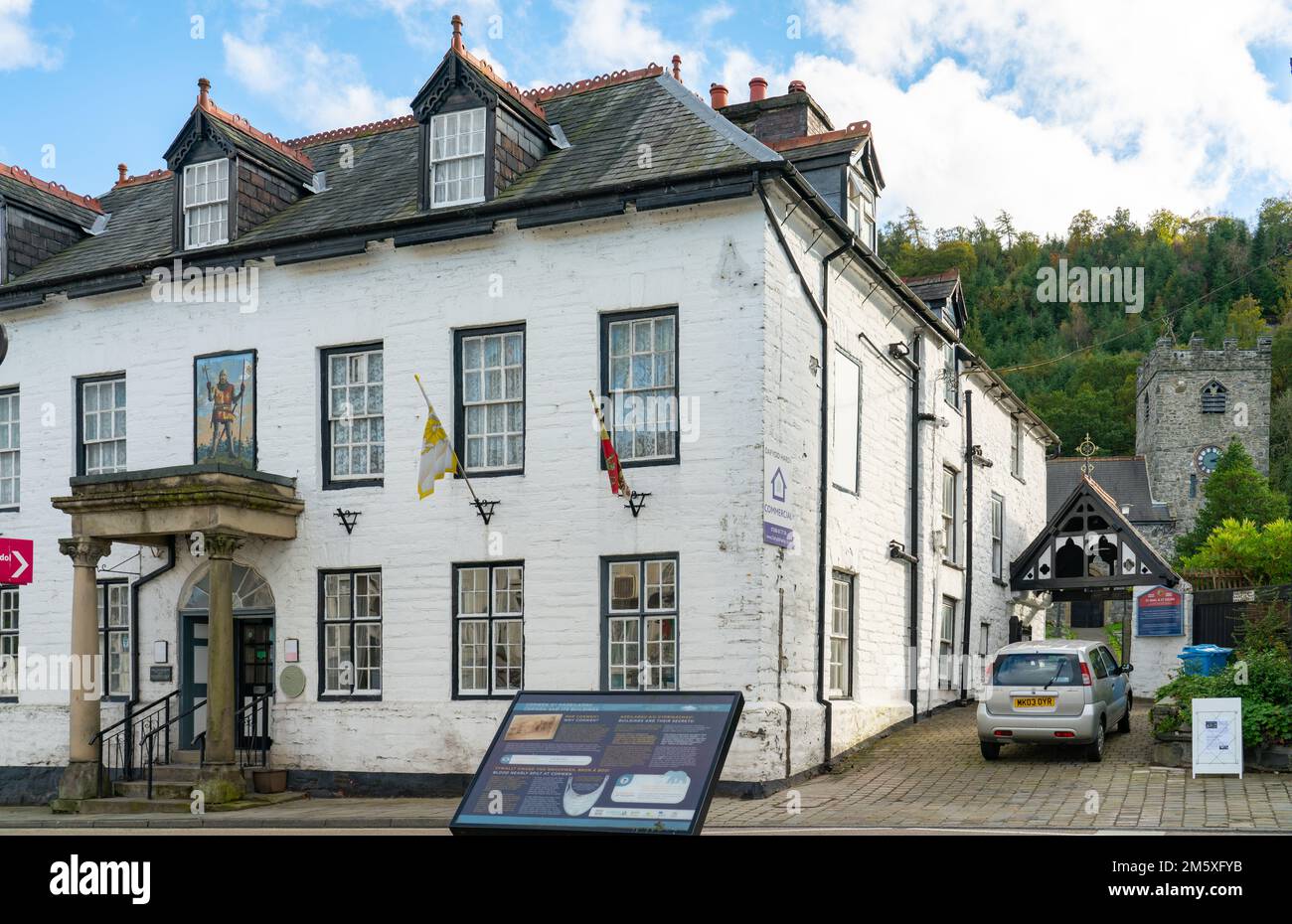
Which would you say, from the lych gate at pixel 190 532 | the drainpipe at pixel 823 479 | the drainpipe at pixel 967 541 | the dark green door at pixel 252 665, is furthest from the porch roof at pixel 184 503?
the drainpipe at pixel 967 541

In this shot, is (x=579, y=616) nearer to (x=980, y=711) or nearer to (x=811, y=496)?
(x=811, y=496)

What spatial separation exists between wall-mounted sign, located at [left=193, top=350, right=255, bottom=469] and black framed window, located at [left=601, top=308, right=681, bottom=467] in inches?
220

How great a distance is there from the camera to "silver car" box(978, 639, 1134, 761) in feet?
58.2

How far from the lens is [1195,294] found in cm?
12444

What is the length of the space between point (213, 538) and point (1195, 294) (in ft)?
398

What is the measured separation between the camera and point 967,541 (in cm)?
2644

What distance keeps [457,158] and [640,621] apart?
6.93 metres

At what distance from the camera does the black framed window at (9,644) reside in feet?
69.7

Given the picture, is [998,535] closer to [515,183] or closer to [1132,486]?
[515,183]

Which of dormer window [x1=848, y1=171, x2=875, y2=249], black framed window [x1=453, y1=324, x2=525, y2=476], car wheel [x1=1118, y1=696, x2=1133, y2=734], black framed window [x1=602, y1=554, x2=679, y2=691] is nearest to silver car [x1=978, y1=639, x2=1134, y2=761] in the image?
car wheel [x1=1118, y1=696, x2=1133, y2=734]

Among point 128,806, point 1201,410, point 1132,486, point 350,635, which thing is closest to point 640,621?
point 350,635

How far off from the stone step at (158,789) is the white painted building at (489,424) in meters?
0.94

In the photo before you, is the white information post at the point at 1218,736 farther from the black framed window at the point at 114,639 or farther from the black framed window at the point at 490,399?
the black framed window at the point at 114,639
